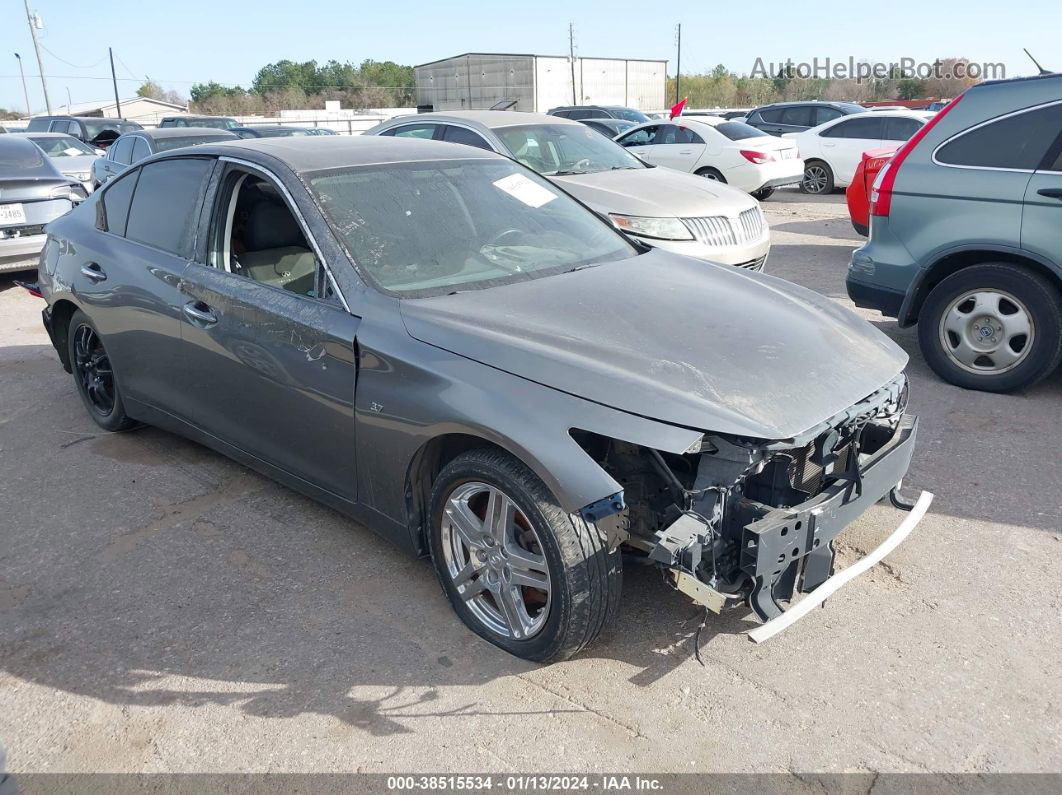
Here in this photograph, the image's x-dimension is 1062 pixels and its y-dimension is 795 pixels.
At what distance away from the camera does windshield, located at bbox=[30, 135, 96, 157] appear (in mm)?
16750

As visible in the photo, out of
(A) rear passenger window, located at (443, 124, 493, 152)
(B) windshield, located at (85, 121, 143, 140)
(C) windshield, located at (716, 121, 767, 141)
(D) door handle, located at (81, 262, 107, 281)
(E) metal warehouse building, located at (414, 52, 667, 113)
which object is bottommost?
(D) door handle, located at (81, 262, 107, 281)

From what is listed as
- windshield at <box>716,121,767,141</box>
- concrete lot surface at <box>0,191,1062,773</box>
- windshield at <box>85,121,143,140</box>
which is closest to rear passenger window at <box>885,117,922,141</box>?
windshield at <box>716,121,767,141</box>

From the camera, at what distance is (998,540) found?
3838 mm

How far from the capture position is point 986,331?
549 cm

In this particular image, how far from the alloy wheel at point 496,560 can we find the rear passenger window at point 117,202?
2.83 m

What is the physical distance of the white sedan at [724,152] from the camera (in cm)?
1466

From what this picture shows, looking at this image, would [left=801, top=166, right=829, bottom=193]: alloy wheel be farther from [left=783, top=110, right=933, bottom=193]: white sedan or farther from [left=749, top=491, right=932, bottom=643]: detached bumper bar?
[left=749, top=491, right=932, bottom=643]: detached bumper bar

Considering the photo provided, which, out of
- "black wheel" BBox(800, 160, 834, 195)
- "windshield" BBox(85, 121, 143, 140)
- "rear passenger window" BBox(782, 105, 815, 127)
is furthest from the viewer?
"windshield" BBox(85, 121, 143, 140)

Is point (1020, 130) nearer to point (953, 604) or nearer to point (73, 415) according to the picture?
point (953, 604)

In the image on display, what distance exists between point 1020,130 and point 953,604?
11.0ft

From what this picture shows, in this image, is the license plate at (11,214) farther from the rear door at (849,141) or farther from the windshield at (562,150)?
the rear door at (849,141)

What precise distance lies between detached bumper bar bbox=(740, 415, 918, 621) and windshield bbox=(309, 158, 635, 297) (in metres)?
1.50

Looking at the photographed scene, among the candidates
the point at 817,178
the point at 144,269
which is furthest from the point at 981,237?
the point at 817,178

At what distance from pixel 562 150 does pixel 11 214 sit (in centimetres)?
565
